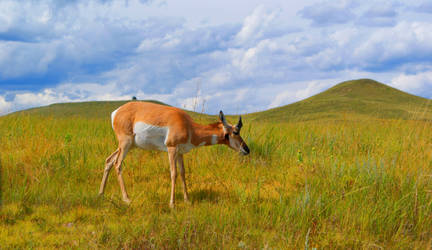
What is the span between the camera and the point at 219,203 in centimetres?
557

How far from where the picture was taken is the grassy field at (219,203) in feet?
15.3

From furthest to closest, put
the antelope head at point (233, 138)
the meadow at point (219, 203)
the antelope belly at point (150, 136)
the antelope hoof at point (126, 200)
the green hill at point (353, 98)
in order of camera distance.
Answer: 1. the green hill at point (353, 98)
2. the antelope head at point (233, 138)
3. the antelope hoof at point (126, 200)
4. the antelope belly at point (150, 136)
5. the meadow at point (219, 203)

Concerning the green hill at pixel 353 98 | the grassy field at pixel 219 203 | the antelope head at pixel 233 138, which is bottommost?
the grassy field at pixel 219 203

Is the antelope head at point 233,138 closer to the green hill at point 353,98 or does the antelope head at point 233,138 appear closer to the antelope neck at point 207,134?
the antelope neck at point 207,134

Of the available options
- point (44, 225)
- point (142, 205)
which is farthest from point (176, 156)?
point (44, 225)

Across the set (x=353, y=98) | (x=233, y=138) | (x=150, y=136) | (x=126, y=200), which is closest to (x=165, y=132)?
(x=150, y=136)

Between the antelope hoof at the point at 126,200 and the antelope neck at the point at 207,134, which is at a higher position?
the antelope neck at the point at 207,134

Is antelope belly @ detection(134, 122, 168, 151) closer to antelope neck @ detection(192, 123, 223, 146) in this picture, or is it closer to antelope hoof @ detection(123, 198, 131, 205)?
antelope neck @ detection(192, 123, 223, 146)

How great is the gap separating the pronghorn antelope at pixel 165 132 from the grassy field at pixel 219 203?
2.22 ft

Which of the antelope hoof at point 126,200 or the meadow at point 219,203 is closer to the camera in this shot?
the meadow at point 219,203

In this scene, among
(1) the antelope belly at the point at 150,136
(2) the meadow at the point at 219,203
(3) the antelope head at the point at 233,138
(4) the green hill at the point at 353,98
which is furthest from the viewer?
(4) the green hill at the point at 353,98

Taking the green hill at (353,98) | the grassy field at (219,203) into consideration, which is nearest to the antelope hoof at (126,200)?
the grassy field at (219,203)

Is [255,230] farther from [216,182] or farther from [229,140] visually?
[216,182]

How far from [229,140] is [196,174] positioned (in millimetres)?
1871
